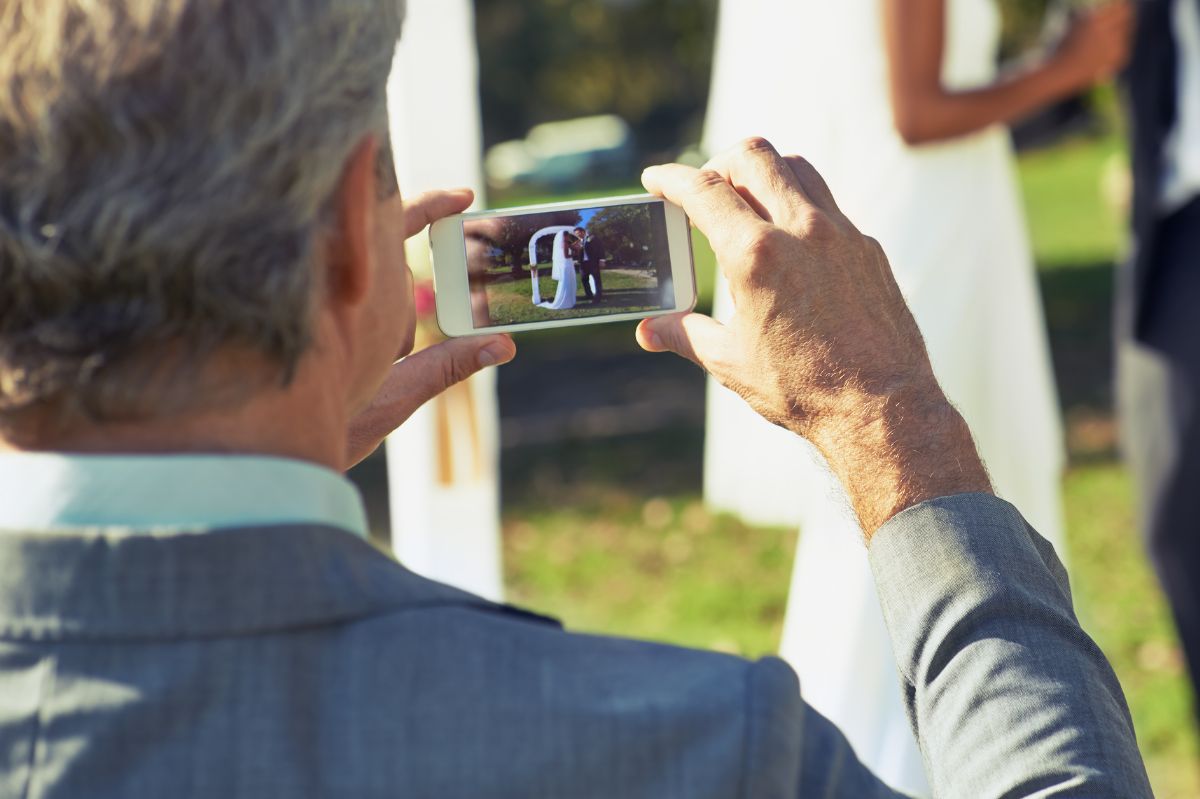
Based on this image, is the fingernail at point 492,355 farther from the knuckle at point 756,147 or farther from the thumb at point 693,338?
the knuckle at point 756,147

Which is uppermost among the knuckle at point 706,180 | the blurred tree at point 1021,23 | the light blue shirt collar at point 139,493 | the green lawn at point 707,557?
the blurred tree at point 1021,23

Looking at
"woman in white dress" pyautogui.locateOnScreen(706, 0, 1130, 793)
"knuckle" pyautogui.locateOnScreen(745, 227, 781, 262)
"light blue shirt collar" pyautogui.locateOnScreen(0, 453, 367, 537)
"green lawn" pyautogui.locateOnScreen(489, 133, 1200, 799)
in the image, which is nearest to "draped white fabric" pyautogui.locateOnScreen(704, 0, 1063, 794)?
"woman in white dress" pyautogui.locateOnScreen(706, 0, 1130, 793)

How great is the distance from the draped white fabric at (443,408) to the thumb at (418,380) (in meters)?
1.41

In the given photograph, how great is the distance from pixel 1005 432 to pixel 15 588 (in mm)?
2597

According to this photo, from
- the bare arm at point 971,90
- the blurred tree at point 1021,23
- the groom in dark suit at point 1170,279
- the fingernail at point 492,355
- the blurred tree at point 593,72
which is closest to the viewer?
the fingernail at point 492,355

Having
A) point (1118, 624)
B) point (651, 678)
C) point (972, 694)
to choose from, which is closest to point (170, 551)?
point (651, 678)

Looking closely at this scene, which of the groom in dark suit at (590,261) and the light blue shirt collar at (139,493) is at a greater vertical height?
the groom in dark suit at (590,261)

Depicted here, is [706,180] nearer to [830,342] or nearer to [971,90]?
[830,342]

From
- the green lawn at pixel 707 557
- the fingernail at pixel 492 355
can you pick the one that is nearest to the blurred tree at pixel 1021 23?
the green lawn at pixel 707 557

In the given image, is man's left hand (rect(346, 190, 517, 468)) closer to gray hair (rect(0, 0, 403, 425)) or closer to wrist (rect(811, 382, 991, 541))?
wrist (rect(811, 382, 991, 541))

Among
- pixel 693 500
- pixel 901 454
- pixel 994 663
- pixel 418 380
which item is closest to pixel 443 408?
pixel 418 380

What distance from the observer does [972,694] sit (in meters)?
1.16

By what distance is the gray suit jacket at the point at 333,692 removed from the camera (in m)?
0.94

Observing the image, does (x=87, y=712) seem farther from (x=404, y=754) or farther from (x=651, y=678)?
(x=651, y=678)
